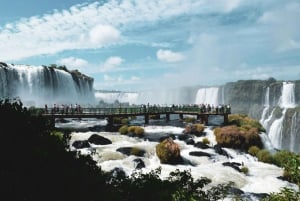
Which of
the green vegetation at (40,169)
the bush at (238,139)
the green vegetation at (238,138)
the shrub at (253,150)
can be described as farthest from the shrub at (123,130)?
the green vegetation at (40,169)

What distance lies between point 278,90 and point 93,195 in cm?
9189

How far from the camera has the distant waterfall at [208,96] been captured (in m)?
111

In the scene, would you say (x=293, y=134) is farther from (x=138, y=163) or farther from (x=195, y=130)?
(x=138, y=163)

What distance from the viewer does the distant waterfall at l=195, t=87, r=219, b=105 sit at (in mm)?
111125

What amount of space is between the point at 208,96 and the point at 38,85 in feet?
176

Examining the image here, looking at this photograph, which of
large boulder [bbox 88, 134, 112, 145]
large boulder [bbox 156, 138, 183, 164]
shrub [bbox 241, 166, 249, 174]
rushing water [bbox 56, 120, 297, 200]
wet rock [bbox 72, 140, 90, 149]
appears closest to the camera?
rushing water [bbox 56, 120, 297, 200]

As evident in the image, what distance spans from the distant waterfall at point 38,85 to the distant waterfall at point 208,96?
123 ft

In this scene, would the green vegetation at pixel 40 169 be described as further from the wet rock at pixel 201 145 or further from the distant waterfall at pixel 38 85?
the distant waterfall at pixel 38 85

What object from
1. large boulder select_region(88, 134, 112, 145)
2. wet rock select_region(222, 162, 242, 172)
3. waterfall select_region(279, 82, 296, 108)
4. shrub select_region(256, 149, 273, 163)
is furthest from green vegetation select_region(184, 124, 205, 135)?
waterfall select_region(279, 82, 296, 108)

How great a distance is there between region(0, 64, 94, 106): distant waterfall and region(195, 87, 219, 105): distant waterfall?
123 ft

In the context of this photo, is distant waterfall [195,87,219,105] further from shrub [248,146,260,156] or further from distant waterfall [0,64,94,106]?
shrub [248,146,260,156]

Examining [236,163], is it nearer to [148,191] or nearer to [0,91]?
[148,191]

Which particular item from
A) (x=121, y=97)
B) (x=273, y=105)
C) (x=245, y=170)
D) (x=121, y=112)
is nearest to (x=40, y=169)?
(x=245, y=170)

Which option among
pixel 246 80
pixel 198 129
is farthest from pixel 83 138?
pixel 246 80
